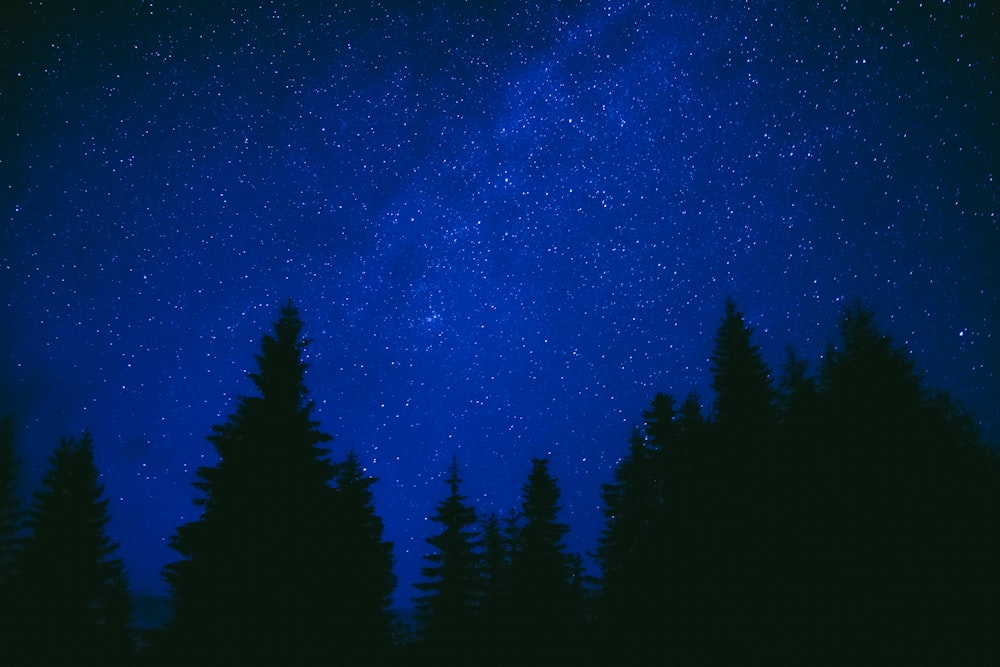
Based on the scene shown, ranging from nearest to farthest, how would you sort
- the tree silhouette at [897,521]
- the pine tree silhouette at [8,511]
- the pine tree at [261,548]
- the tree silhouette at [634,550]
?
the pine tree at [261,548], the tree silhouette at [897,521], the tree silhouette at [634,550], the pine tree silhouette at [8,511]

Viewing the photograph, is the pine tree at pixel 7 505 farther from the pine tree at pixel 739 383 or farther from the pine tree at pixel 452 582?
the pine tree at pixel 739 383

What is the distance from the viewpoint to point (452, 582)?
2530cm

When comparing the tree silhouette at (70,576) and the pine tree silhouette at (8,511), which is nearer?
the tree silhouette at (70,576)

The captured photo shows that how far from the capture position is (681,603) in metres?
16.5

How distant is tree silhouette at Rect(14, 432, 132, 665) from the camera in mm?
18094

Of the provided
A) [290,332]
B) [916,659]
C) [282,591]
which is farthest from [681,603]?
[290,332]

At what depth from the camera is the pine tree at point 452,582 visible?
24.5m

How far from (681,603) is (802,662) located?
4.05m

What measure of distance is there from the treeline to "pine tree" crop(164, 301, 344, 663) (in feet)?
0.15

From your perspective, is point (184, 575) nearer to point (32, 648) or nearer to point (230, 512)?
point (230, 512)

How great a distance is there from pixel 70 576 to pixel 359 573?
13.3 meters

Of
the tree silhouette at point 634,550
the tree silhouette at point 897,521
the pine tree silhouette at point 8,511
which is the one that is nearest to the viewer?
the tree silhouette at point 897,521

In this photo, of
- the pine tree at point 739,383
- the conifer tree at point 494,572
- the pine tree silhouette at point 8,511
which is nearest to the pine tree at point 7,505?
the pine tree silhouette at point 8,511

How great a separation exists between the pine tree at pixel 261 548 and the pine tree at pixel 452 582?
41.8ft
